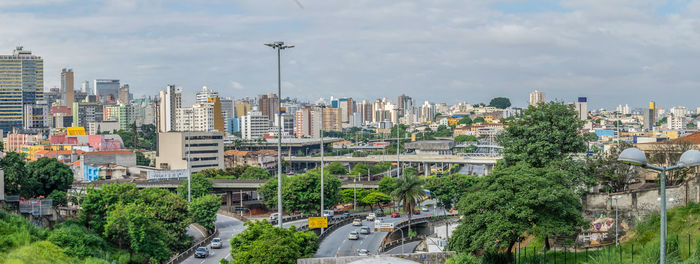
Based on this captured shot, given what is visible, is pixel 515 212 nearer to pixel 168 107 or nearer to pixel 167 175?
pixel 167 175

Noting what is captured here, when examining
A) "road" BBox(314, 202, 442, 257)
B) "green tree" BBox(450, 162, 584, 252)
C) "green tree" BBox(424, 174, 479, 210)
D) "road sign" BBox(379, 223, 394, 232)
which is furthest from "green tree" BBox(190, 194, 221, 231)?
"green tree" BBox(450, 162, 584, 252)

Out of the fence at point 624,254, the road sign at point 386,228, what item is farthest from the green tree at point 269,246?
the road sign at point 386,228

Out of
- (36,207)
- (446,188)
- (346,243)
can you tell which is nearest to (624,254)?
(346,243)

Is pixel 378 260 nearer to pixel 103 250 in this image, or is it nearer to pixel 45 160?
pixel 103 250

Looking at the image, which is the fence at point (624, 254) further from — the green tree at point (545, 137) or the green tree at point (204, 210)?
the green tree at point (204, 210)

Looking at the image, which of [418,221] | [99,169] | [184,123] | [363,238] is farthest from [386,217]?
[184,123]
